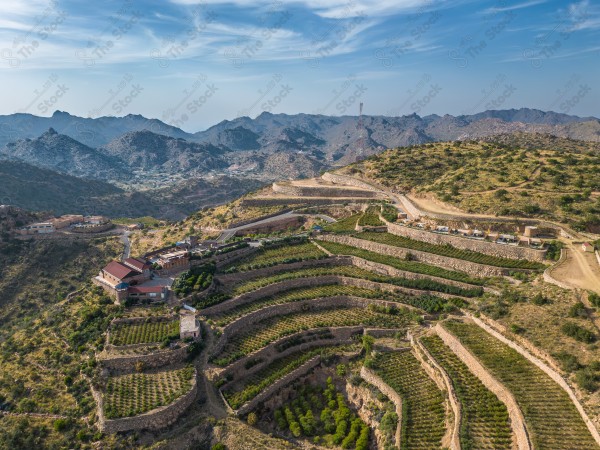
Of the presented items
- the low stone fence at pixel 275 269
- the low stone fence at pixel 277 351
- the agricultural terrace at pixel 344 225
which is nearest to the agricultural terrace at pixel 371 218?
the agricultural terrace at pixel 344 225

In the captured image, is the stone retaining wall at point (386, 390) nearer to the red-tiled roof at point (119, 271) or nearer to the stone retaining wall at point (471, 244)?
the stone retaining wall at point (471, 244)

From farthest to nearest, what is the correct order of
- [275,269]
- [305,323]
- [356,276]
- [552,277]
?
[275,269] < [356,276] < [305,323] < [552,277]

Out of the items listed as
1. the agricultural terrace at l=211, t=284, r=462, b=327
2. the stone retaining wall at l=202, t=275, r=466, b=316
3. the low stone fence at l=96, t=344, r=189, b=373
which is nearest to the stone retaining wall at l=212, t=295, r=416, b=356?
the agricultural terrace at l=211, t=284, r=462, b=327

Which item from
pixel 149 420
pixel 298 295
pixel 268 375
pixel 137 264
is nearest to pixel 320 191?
pixel 298 295

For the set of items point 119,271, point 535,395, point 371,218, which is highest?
point 371,218

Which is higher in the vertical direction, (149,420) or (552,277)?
(552,277)

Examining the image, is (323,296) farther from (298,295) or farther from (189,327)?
(189,327)

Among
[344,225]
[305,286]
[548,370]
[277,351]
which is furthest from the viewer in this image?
[344,225]

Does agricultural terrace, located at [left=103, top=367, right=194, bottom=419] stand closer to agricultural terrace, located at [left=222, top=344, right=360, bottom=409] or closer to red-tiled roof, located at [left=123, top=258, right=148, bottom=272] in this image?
agricultural terrace, located at [left=222, top=344, right=360, bottom=409]
